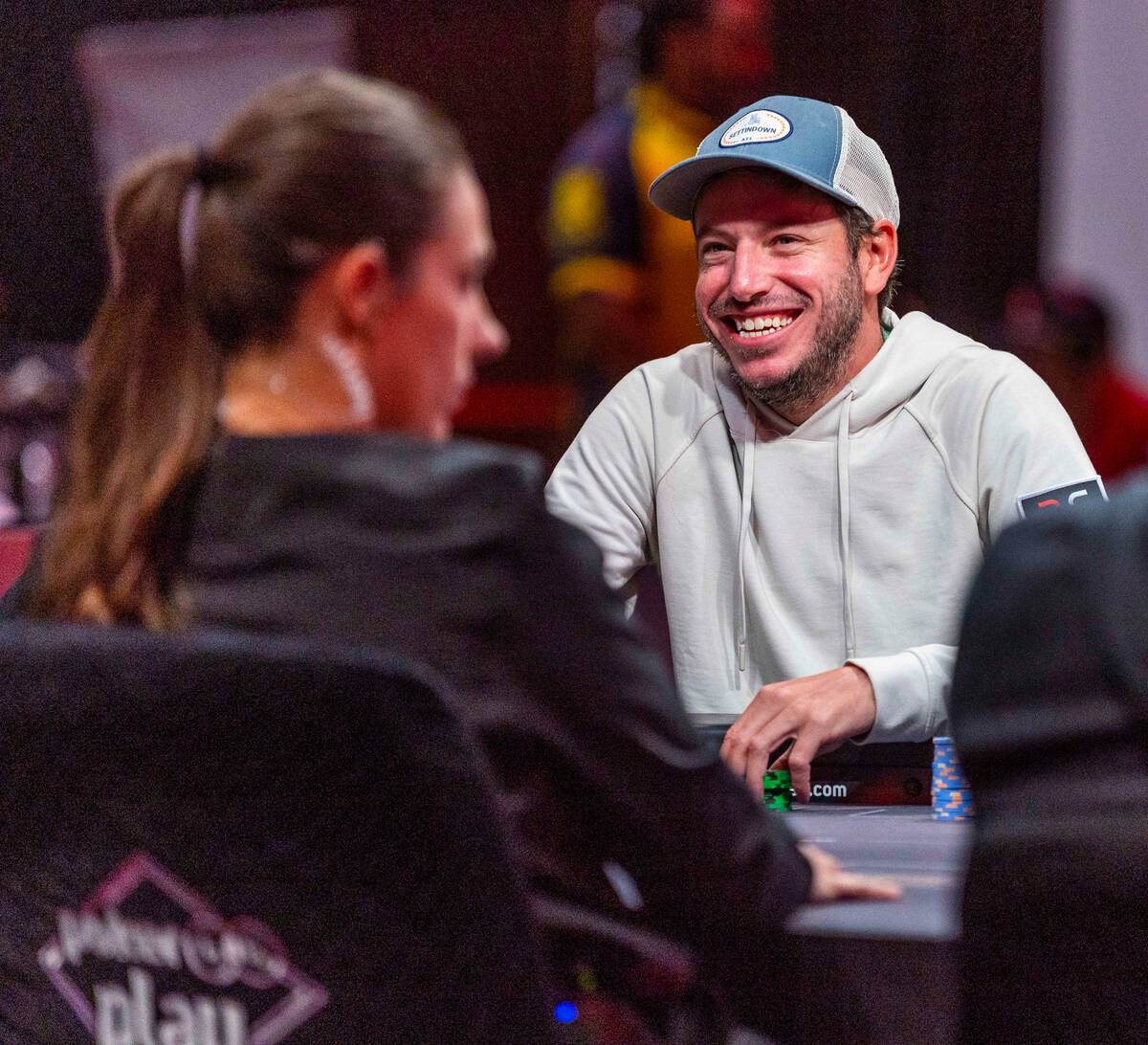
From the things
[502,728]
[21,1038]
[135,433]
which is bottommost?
[21,1038]

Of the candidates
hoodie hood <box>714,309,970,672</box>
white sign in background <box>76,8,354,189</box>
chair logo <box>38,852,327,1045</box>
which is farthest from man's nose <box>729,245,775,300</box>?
white sign in background <box>76,8,354,189</box>

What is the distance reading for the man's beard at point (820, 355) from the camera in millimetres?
960

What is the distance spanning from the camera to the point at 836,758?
3.12 ft

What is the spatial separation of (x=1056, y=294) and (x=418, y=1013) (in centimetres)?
164

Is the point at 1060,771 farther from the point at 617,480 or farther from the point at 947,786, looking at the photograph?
the point at 617,480

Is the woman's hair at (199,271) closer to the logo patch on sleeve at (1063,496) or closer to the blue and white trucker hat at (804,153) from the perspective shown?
the blue and white trucker hat at (804,153)

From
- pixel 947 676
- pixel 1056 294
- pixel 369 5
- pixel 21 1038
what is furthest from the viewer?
pixel 369 5

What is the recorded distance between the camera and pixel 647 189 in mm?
1136

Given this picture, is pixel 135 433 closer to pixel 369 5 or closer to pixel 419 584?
pixel 419 584

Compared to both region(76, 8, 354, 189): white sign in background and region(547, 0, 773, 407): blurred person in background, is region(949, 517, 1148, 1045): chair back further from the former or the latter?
region(76, 8, 354, 189): white sign in background

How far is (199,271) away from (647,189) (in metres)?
0.50

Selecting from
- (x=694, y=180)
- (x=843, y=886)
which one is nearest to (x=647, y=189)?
(x=694, y=180)

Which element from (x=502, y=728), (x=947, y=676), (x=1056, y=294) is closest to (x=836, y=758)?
(x=947, y=676)

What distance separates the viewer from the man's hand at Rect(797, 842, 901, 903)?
806 millimetres
